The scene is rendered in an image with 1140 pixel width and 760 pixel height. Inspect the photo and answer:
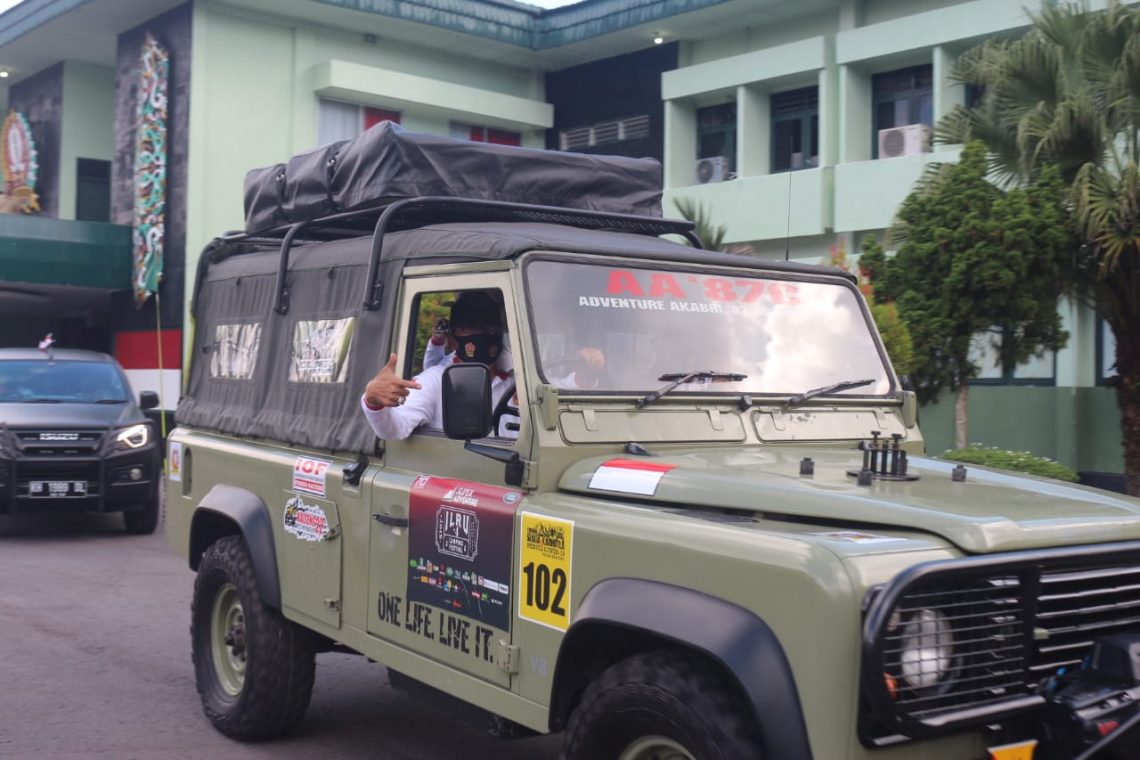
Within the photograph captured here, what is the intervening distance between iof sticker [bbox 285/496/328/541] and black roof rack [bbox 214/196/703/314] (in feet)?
2.95

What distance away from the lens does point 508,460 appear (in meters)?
4.05

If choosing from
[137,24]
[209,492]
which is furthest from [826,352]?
[137,24]

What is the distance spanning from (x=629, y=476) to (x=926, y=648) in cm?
118

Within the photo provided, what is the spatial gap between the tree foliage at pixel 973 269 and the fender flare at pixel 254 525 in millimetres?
7930

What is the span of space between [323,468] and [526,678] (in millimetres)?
1637

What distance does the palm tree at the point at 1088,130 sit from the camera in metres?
10.9

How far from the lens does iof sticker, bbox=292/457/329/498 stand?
5070 mm

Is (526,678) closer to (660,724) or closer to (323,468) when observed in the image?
(660,724)

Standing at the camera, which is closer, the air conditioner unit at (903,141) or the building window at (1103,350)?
the building window at (1103,350)

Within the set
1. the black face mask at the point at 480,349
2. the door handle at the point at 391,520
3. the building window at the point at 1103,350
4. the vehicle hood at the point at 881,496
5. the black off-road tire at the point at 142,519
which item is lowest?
the black off-road tire at the point at 142,519

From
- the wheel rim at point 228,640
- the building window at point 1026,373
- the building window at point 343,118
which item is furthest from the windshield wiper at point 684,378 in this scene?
the building window at point 343,118

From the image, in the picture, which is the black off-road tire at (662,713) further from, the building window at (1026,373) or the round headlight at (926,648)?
the building window at (1026,373)

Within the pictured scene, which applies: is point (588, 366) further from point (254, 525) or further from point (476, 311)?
point (254, 525)

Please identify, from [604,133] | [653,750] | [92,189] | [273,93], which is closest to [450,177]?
[653,750]
